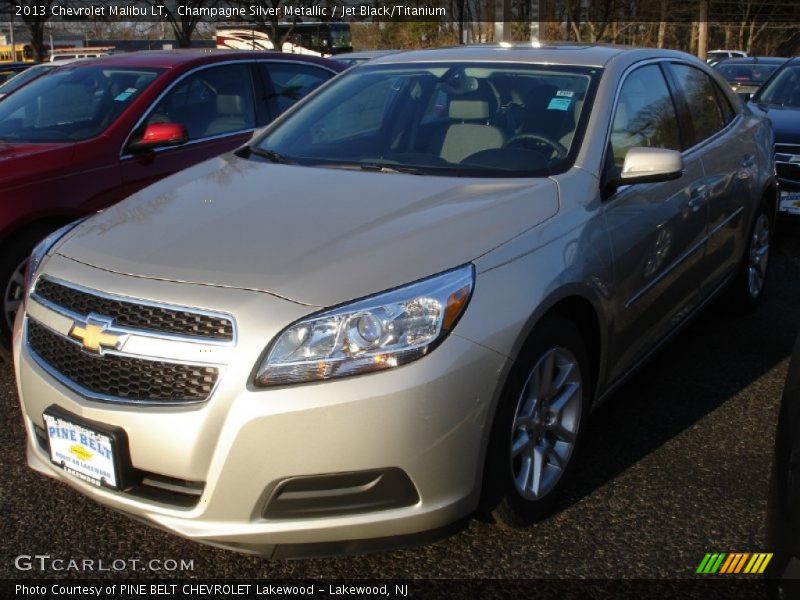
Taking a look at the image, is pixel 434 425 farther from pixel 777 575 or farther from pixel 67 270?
pixel 67 270

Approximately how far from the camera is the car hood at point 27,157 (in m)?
4.28

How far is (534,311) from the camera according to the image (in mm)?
2580

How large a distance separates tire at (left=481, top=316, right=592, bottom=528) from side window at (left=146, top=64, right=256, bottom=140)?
327 cm

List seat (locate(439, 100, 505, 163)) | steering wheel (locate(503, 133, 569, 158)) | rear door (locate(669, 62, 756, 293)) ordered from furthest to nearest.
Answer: rear door (locate(669, 62, 756, 293)), seat (locate(439, 100, 505, 163)), steering wheel (locate(503, 133, 569, 158))

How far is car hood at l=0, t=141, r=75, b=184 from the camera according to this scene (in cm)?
428

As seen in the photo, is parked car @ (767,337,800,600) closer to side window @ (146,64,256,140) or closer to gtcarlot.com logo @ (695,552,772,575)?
gtcarlot.com logo @ (695,552,772,575)

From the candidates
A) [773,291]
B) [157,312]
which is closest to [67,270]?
[157,312]

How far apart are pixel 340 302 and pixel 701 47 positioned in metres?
33.7

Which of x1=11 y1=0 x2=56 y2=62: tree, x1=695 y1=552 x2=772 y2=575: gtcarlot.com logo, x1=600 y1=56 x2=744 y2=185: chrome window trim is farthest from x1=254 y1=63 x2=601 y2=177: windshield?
x1=11 y1=0 x2=56 y2=62: tree

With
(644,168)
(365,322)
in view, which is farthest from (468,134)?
(365,322)

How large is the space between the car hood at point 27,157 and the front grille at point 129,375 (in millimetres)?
2001

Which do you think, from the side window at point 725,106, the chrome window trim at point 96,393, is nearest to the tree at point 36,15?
the side window at point 725,106

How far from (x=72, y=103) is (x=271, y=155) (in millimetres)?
2162

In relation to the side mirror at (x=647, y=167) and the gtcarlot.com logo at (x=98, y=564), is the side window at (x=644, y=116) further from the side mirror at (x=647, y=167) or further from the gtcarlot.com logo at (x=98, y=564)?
the gtcarlot.com logo at (x=98, y=564)
